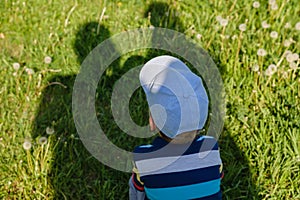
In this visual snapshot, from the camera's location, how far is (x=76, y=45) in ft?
9.05

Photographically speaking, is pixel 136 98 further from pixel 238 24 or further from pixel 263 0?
pixel 263 0

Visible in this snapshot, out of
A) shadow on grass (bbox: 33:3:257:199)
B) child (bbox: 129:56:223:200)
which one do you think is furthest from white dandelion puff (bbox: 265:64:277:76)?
child (bbox: 129:56:223:200)

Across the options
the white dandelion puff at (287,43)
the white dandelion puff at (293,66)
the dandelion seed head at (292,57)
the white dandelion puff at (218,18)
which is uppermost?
the white dandelion puff at (218,18)

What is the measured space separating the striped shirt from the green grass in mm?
502

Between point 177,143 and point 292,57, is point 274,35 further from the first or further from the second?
point 177,143

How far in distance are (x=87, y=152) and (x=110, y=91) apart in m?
0.39

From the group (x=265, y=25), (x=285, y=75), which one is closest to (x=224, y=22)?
(x=265, y=25)

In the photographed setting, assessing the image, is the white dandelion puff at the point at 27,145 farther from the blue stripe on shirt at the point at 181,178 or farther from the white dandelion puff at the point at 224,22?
the white dandelion puff at the point at 224,22

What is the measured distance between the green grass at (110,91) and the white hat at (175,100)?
67cm

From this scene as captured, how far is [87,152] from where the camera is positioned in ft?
7.72

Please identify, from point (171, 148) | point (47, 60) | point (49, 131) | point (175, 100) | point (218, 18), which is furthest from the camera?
point (218, 18)

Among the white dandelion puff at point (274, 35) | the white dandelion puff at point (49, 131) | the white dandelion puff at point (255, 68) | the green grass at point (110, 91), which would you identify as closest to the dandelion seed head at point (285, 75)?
the green grass at point (110, 91)

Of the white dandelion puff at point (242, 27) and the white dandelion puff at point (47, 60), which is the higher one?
the white dandelion puff at point (242, 27)

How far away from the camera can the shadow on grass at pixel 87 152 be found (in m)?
2.24
